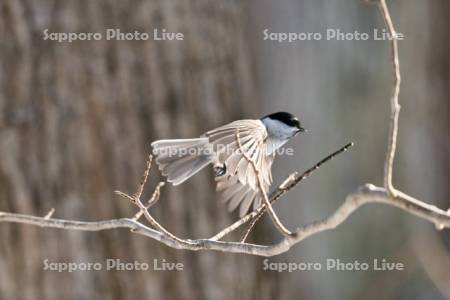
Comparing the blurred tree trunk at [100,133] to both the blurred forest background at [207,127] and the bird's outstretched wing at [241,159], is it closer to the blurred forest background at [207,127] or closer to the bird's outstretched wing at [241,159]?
the blurred forest background at [207,127]

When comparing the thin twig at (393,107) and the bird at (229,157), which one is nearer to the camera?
the thin twig at (393,107)

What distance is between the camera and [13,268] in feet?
Answer: 10.9

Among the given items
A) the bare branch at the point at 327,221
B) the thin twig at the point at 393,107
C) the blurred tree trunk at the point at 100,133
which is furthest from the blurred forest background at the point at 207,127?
the thin twig at the point at 393,107

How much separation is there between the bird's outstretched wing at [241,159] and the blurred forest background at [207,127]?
85 centimetres

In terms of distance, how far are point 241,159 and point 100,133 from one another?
121cm

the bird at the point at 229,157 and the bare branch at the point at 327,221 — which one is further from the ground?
the bird at the point at 229,157

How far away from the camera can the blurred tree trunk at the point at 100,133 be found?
3.33 metres

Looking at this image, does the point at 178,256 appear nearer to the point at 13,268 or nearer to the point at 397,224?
the point at 13,268

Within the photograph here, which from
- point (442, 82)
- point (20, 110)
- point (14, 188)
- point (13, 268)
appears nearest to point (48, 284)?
point (13, 268)

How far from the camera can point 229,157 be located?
232 centimetres

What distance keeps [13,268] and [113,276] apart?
392mm

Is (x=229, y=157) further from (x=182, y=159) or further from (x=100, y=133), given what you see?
(x=100, y=133)

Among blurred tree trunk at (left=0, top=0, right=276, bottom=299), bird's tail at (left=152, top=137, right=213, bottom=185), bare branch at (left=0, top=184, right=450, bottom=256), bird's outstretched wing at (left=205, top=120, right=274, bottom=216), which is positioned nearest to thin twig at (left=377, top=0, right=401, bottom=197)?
bare branch at (left=0, top=184, right=450, bottom=256)

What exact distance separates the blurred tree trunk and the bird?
2.08ft
